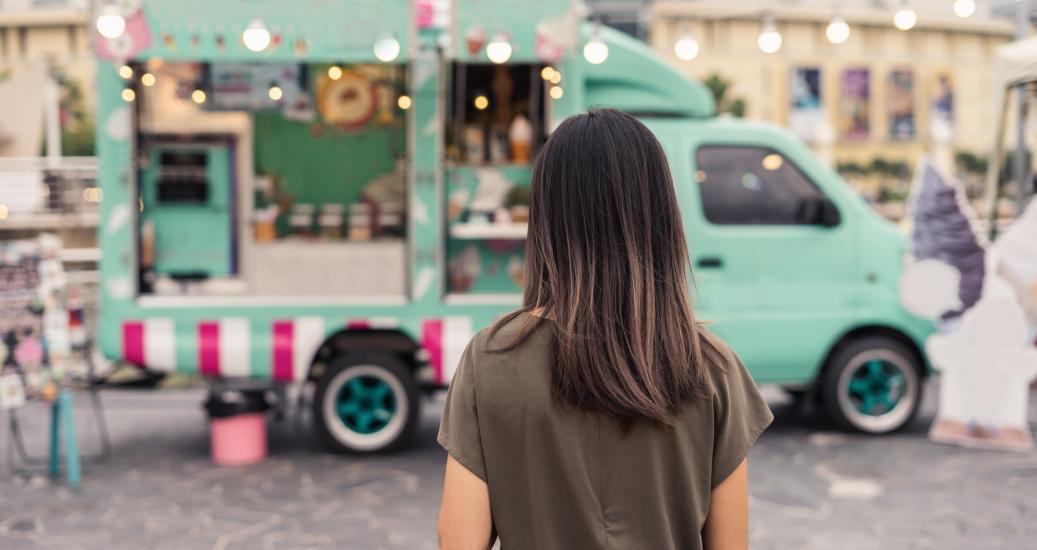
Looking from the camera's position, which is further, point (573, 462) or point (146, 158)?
point (146, 158)

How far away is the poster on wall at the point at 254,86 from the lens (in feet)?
24.9

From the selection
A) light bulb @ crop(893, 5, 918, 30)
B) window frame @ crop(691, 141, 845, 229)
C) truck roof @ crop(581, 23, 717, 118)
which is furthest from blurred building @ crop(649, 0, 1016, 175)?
window frame @ crop(691, 141, 845, 229)

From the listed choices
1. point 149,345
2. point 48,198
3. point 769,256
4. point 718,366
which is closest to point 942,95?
point 48,198

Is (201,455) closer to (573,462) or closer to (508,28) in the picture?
(508,28)

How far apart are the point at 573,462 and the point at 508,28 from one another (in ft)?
17.1

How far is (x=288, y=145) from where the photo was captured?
8023mm

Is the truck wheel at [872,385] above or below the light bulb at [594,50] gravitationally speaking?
below

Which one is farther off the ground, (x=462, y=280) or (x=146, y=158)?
(x=146, y=158)

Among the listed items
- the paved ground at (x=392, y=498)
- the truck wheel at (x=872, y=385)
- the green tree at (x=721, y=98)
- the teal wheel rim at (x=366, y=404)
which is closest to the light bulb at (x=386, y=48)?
the teal wheel rim at (x=366, y=404)

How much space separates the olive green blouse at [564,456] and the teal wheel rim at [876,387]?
6173 millimetres

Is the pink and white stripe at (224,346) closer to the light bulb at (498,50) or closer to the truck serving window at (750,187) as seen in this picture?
the light bulb at (498,50)

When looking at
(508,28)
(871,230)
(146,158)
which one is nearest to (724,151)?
(871,230)

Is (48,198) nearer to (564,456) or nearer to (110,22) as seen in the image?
(110,22)

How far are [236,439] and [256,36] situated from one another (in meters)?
2.66
